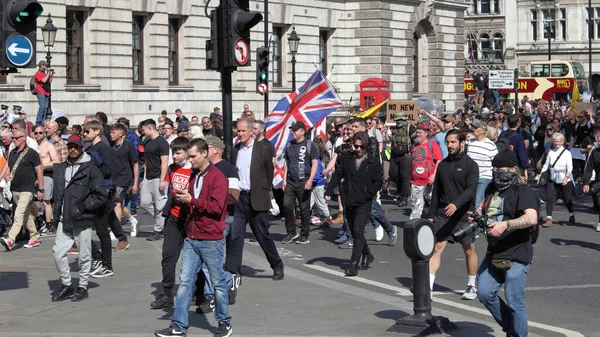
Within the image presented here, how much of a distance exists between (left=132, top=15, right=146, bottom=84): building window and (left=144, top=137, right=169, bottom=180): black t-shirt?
22071 mm

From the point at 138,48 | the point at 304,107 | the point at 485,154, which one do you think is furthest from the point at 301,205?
the point at 138,48

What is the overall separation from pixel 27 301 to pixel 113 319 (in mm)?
1469

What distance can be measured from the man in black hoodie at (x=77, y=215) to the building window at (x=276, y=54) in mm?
33782

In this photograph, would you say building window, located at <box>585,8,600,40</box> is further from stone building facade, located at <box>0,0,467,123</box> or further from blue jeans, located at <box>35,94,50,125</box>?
blue jeans, located at <box>35,94,50,125</box>

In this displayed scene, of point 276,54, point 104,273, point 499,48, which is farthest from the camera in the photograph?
point 499,48

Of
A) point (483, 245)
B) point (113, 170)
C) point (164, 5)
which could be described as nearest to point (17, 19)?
point (113, 170)

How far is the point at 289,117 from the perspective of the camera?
1916cm

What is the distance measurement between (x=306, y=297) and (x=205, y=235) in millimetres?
2558

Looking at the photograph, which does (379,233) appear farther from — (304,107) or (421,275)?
(421,275)

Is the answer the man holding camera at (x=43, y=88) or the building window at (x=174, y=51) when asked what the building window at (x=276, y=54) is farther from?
the man holding camera at (x=43, y=88)

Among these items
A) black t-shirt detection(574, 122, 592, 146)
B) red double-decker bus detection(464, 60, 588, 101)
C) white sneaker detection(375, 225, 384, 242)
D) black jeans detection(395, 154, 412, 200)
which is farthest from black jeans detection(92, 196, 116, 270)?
red double-decker bus detection(464, 60, 588, 101)

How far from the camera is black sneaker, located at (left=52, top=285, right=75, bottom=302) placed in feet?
39.5

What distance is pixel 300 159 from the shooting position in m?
17.5

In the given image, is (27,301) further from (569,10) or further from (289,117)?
(569,10)
